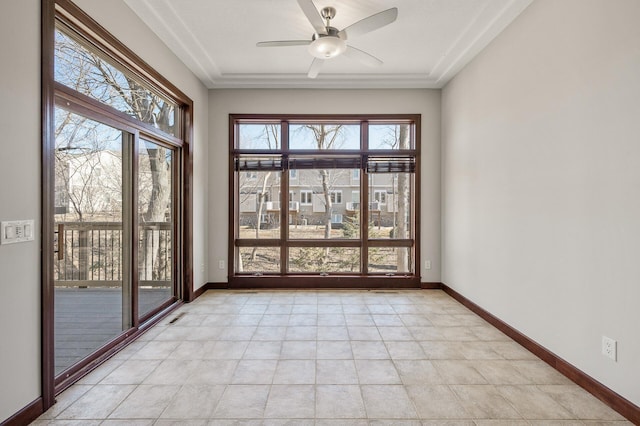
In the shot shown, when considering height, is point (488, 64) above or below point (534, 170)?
above

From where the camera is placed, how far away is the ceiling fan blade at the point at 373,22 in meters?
2.33

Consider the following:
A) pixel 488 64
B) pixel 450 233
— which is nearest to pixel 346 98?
pixel 488 64

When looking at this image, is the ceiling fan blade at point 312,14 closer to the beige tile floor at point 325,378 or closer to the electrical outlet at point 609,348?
the beige tile floor at point 325,378

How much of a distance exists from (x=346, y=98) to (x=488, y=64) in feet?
6.06

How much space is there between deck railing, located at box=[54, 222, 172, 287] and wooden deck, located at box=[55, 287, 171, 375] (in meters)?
0.08

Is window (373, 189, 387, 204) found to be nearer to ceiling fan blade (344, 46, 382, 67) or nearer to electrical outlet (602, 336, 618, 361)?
ceiling fan blade (344, 46, 382, 67)

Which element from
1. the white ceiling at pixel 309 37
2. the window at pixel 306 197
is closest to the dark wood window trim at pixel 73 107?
the white ceiling at pixel 309 37

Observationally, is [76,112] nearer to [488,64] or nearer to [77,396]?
[77,396]

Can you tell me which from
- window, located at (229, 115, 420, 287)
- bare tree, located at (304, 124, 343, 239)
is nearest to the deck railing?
window, located at (229, 115, 420, 287)
